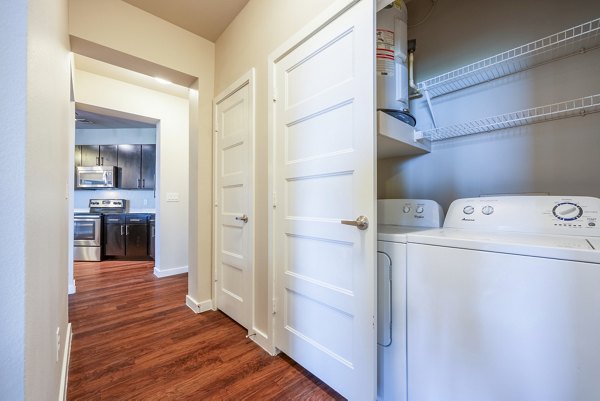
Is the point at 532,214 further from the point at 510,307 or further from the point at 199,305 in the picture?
the point at 199,305

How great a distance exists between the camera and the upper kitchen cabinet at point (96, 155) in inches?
201

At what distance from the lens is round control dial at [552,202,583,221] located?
1048mm

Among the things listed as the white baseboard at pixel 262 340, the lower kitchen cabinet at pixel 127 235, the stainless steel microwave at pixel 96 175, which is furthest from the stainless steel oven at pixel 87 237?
the white baseboard at pixel 262 340

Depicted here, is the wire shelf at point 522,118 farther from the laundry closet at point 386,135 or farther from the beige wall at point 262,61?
the beige wall at point 262,61

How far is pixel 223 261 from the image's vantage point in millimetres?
2416

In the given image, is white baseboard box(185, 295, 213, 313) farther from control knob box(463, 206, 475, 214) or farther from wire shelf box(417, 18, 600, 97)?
wire shelf box(417, 18, 600, 97)

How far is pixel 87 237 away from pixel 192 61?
412cm

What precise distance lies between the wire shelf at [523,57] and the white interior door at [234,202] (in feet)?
4.60

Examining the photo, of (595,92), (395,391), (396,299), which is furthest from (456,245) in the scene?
(595,92)

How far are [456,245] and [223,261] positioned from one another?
2005mm

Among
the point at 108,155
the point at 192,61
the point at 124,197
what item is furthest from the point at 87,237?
the point at 192,61

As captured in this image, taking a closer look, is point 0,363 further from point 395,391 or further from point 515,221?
point 515,221

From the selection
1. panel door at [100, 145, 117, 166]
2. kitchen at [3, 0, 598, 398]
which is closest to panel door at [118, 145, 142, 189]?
panel door at [100, 145, 117, 166]

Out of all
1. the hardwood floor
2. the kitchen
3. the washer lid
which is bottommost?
the hardwood floor
